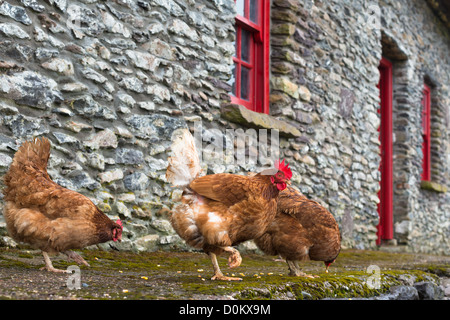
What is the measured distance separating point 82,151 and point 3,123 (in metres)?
0.70

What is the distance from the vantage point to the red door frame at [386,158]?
32.2 ft

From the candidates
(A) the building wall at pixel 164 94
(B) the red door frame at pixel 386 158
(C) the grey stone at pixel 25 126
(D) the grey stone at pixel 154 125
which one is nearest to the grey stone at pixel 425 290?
(A) the building wall at pixel 164 94

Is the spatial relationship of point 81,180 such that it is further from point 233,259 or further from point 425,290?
point 425,290

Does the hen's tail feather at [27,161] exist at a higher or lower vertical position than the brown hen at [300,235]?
higher

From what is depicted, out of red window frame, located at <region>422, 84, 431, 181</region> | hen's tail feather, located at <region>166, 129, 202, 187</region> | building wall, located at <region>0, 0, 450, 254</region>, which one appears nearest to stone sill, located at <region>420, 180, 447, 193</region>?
red window frame, located at <region>422, 84, 431, 181</region>

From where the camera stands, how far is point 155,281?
2.96 m

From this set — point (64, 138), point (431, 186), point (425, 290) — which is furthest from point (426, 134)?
point (64, 138)

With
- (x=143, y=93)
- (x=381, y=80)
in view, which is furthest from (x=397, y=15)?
(x=143, y=93)

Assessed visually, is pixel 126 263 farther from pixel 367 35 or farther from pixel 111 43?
pixel 367 35

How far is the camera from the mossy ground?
2404 millimetres

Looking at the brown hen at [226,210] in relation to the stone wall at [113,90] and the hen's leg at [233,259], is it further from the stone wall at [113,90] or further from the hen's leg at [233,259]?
the stone wall at [113,90]

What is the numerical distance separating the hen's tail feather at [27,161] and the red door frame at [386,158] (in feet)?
24.8

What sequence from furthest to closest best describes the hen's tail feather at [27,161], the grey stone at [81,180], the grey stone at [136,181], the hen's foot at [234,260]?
the grey stone at [136,181] < the grey stone at [81,180] < the hen's tail feather at [27,161] < the hen's foot at [234,260]

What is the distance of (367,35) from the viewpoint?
8.66 metres
